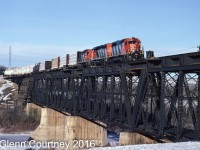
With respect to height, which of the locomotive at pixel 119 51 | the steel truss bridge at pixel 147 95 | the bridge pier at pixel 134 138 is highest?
the locomotive at pixel 119 51

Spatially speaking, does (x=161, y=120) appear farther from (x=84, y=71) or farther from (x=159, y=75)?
(x=84, y=71)

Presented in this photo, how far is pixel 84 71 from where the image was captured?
37.1m

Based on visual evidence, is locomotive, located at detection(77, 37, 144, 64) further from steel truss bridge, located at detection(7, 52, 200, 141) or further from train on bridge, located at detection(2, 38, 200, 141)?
steel truss bridge, located at detection(7, 52, 200, 141)

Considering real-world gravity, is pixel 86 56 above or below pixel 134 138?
above

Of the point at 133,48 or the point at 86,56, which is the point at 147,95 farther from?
the point at 86,56

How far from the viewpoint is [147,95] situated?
2303 centimetres

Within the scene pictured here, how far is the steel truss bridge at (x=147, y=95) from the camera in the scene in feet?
61.5

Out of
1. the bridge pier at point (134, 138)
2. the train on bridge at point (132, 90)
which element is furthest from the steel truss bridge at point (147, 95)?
the bridge pier at point (134, 138)

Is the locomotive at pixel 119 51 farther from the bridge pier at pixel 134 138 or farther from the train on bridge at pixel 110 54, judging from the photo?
the bridge pier at pixel 134 138

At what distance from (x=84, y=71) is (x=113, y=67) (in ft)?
28.1

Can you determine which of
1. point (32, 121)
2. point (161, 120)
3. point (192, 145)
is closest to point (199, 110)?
point (192, 145)

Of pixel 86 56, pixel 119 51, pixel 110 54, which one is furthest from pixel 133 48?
pixel 86 56

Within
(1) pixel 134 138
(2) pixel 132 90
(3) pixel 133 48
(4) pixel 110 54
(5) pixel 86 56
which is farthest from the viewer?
(5) pixel 86 56

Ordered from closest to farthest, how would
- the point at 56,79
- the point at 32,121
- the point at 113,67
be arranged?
the point at 113,67 → the point at 56,79 → the point at 32,121
